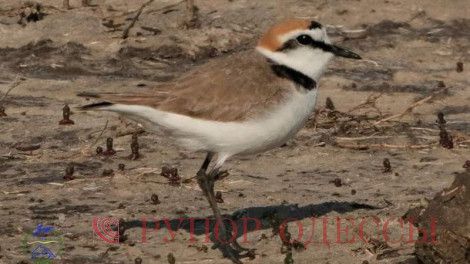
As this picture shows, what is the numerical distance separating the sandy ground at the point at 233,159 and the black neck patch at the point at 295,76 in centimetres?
109

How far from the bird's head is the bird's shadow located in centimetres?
118

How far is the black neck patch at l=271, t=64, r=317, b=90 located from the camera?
895cm

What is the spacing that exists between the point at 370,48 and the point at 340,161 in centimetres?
398

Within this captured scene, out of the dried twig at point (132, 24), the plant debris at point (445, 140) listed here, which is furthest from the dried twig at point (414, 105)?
the dried twig at point (132, 24)

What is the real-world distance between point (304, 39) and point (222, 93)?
85cm

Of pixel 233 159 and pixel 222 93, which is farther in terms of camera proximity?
pixel 233 159

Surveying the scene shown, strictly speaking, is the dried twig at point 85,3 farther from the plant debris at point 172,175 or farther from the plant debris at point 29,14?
the plant debris at point 172,175

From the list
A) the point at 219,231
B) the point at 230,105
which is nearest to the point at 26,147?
the point at 219,231

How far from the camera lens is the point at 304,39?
916 cm

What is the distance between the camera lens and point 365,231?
29.6 ft

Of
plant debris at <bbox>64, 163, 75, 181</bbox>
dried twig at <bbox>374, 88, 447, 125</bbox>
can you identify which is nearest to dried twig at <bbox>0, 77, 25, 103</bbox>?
plant debris at <bbox>64, 163, 75, 181</bbox>

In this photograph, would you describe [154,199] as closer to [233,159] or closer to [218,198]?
[218,198]

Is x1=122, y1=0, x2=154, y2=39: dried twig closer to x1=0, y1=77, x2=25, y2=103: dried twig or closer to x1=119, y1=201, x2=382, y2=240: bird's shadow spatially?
x1=0, y1=77, x2=25, y2=103: dried twig

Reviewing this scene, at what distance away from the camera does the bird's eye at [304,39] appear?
9164 mm
